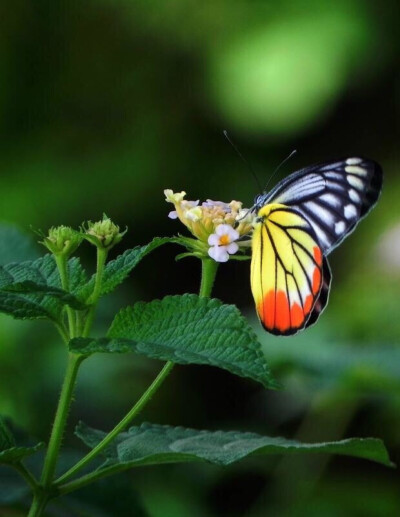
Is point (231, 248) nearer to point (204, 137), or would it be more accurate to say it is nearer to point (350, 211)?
point (350, 211)

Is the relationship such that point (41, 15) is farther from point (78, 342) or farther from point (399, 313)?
point (78, 342)

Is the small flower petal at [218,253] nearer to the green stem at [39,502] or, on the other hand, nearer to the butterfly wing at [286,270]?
the butterfly wing at [286,270]

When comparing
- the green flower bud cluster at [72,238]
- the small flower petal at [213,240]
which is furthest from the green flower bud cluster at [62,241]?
the small flower petal at [213,240]

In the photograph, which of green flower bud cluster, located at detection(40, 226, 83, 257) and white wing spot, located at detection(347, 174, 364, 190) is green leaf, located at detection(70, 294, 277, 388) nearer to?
green flower bud cluster, located at detection(40, 226, 83, 257)

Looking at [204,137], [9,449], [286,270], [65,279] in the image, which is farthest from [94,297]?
[204,137]

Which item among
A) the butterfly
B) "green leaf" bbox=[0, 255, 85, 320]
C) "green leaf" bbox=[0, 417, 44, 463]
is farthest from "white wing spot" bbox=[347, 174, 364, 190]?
"green leaf" bbox=[0, 417, 44, 463]

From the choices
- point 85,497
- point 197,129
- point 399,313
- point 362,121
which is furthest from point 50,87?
point 85,497
